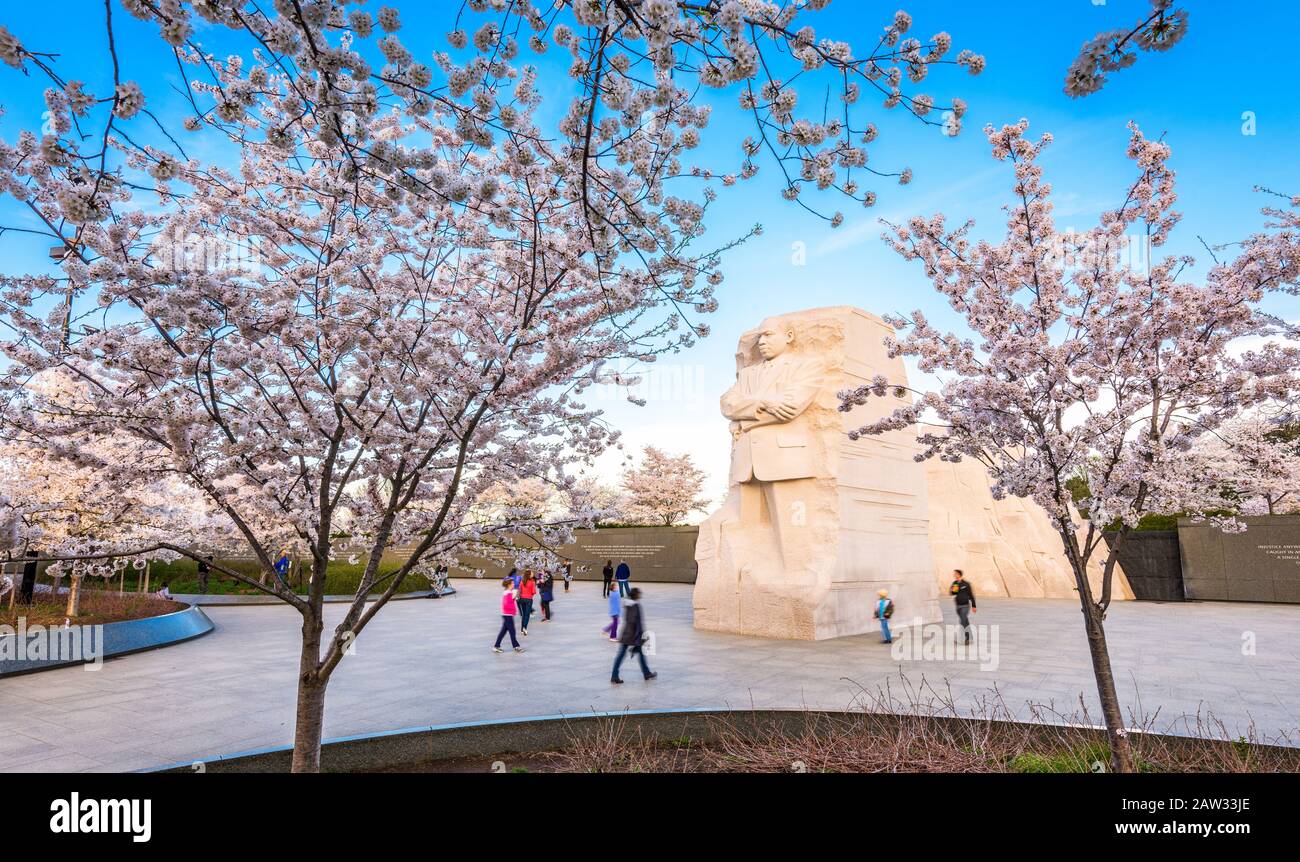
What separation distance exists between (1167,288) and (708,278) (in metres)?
3.27

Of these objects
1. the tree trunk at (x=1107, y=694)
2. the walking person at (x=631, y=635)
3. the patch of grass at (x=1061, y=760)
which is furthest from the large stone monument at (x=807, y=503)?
the tree trunk at (x=1107, y=694)

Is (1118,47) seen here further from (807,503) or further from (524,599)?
(524,599)

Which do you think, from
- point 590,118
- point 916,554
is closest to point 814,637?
point 916,554

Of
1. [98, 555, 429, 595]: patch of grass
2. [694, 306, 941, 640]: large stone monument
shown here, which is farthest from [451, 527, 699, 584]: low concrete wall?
[694, 306, 941, 640]: large stone monument

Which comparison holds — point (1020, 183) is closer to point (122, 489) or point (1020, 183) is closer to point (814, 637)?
point (122, 489)

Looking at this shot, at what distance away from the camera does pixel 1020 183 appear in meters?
5.14

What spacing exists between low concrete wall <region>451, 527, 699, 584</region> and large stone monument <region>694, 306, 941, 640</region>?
55.4ft

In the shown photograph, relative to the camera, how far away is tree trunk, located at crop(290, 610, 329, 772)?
4070 mm

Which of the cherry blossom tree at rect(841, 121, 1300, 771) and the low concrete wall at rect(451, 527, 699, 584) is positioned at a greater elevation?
the cherry blossom tree at rect(841, 121, 1300, 771)

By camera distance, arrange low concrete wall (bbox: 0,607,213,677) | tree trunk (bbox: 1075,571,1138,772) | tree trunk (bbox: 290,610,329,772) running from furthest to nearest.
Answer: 1. low concrete wall (bbox: 0,607,213,677)
2. tree trunk (bbox: 1075,571,1138,772)
3. tree trunk (bbox: 290,610,329,772)

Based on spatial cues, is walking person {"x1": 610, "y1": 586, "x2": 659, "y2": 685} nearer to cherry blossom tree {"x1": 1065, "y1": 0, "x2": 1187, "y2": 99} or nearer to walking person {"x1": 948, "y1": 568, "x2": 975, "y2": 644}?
walking person {"x1": 948, "y1": 568, "x2": 975, "y2": 644}

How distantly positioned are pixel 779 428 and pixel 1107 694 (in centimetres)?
805

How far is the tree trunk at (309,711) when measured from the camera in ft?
13.4

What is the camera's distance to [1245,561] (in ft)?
61.3
